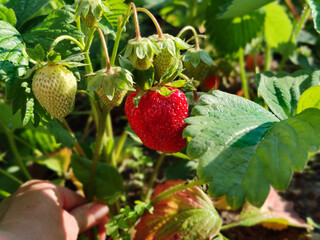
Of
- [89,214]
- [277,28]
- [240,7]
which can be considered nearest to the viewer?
[89,214]

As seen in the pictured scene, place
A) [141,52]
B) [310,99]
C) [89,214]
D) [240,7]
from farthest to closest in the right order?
[240,7]
[89,214]
[310,99]
[141,52]

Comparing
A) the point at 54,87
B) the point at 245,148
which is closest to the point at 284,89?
the point at 245,148

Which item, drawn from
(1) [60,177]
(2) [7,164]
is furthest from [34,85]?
(2) [7,164]

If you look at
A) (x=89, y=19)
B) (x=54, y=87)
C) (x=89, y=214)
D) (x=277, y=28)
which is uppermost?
(x=89, y=19)

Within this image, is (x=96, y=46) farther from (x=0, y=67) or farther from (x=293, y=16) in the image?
(x=293, y=16)

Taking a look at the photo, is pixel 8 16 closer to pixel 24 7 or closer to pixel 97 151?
pixel 24 7

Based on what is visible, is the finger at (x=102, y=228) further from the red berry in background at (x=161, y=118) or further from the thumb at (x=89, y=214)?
the red berry in background at (x=161, y=118)
